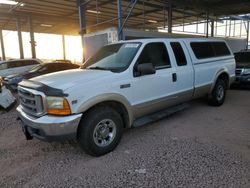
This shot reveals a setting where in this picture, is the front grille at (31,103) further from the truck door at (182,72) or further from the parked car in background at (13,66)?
the parked car in background at (13,66)

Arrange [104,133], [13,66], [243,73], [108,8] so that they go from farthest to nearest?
[108,8], [13,66], [243,73], [104,133]

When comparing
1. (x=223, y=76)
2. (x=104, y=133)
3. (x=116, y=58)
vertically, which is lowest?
(x=104, y=133)

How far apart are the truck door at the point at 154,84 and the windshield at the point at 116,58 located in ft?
0.60

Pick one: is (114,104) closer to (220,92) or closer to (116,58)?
(116,58)

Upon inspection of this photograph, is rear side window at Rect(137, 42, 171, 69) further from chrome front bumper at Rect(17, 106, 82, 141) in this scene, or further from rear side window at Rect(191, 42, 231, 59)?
chrome front bumper at Rect(17, 106, 82, 141)

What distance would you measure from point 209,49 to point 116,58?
299 centimetres

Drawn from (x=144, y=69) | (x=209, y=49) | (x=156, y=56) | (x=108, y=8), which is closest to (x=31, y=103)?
(x=144, y=69)

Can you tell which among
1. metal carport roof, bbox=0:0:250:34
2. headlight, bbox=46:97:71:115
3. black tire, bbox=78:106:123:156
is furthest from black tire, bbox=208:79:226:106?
metal carport roof, bbox=0:0:250:34

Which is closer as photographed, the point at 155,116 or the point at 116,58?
the point at 116,58

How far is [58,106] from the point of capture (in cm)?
296

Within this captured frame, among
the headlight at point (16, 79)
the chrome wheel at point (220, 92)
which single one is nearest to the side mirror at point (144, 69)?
the chrome wheel at point (220, 92)

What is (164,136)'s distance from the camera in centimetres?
411

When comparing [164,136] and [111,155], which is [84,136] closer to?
[111,155]

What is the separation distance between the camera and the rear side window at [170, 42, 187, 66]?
4590 mm
